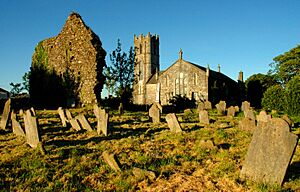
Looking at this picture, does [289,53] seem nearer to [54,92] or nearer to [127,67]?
[127,67]

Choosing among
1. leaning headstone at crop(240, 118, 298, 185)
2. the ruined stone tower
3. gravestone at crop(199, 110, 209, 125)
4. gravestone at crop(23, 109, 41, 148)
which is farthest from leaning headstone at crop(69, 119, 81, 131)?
the ruined stone tower

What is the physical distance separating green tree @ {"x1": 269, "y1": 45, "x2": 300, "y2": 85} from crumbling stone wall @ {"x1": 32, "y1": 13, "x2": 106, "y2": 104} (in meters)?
31.2

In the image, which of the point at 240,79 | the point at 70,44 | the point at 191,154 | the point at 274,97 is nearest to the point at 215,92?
the point at 274,97

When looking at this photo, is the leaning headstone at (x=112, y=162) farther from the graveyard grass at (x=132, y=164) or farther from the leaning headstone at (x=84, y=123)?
the leaning headstone at (x=84, y=123)

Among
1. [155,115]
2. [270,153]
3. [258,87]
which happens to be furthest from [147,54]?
[270,153]

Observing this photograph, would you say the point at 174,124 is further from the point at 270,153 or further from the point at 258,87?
the point at 258,87

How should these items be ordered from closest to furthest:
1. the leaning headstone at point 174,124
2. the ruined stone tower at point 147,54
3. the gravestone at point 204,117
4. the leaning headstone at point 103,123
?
the leaning headstone at point 103,123 → the leaning headstone at point 174,124 → the gravestone at point 204,117 → the ruined stone tower at point 147,54

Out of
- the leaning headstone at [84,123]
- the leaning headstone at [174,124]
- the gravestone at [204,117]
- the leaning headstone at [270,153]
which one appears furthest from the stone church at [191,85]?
the leaning headstone at [270,153]

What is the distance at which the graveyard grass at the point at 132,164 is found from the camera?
5107 millimetres

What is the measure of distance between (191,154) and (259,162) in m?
2.09

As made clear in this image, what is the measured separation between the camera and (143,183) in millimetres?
5195

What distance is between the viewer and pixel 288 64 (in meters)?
40.2

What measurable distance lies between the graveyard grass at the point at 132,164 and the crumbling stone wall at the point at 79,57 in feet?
37.8

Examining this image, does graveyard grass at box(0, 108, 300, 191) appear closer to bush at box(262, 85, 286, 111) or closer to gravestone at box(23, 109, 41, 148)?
gravestone at box(23, 109, 41, 148)
